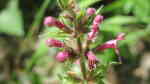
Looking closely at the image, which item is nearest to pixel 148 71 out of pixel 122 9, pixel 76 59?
pixel 122 9

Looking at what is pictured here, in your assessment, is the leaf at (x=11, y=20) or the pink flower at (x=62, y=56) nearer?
the pink flower at (x=62, y=56)

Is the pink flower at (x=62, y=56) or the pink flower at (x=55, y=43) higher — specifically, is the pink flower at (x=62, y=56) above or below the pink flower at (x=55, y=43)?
below

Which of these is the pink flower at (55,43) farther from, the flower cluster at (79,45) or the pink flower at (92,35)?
the pink flower at (92,35)

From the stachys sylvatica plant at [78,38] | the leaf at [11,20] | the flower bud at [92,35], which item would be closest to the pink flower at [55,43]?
the stachys sylvatica plant at [78,38]

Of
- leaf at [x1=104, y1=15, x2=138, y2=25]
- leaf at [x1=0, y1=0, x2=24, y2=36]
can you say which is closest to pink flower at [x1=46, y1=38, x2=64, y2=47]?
leaf at [x1=104, y1=15, x2=138, y2=25]

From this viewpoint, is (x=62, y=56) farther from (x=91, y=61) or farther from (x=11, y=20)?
(x=11, y=20)

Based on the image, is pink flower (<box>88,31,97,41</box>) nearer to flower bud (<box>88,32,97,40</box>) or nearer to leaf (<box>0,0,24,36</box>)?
flower bud (<box>88,32,97,40</box>)

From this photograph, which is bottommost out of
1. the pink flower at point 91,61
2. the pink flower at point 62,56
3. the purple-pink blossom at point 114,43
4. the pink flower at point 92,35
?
the pink flower at point 91,61
